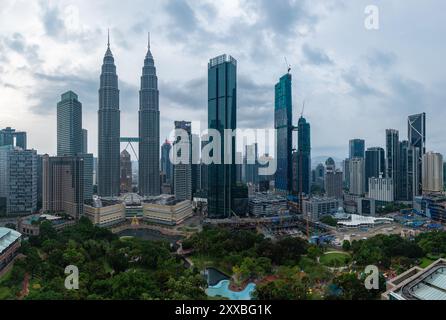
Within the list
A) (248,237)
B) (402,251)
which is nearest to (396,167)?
(402,251)

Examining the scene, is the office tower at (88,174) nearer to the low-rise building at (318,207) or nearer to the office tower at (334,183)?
the low-rise building at (318,207)

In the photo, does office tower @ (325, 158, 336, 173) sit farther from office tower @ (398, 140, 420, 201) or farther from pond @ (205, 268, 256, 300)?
pond @ (205, 268, 256, 300)

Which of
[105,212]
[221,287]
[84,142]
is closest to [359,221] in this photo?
[221,287]

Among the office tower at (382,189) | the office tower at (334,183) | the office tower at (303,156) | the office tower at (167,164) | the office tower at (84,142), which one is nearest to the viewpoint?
the office tower at (382,189)

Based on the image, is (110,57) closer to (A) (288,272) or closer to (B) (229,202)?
(B) (229,202)

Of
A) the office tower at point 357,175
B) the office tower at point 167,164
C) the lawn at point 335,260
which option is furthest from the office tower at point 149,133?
the lawn at point 335,260

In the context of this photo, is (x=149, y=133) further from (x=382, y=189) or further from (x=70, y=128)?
(x=382, y=189)
